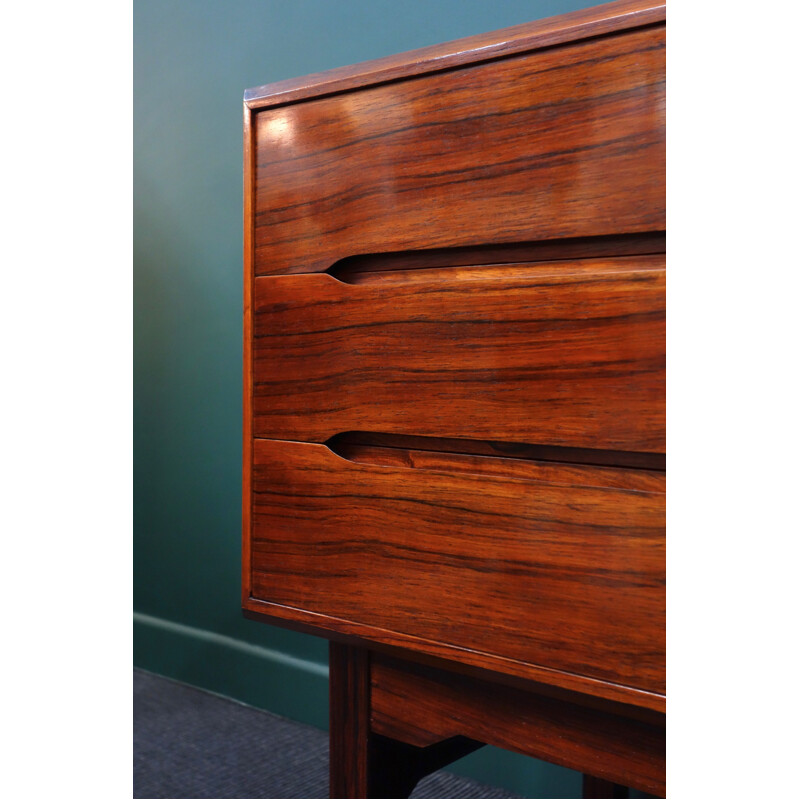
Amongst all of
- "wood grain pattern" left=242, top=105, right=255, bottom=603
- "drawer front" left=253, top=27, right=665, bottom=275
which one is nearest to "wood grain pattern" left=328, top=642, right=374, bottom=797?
"wood grain pattern" left=242, top=105, right=255, bottom=603

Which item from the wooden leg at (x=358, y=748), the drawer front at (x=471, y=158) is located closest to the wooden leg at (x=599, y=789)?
the wooden leg at (x=358, y=748)

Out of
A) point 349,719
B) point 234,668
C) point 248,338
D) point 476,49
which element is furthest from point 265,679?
point 476,49

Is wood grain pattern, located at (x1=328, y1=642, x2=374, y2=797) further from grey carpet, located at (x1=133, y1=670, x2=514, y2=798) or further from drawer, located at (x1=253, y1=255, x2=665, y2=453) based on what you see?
grey carpet, located at (x1=133, y1=670, x2=514, y2=798)

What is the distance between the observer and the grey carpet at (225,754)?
3.89ft

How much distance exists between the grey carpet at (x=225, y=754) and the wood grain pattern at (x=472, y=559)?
685 millimetres

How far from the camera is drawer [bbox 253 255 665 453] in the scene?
1.60 ft

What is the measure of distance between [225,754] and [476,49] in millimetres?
1183

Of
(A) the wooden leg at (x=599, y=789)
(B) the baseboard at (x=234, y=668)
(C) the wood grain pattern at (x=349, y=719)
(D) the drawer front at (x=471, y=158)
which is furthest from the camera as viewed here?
(B) the baseboard at (x=234, y=668)

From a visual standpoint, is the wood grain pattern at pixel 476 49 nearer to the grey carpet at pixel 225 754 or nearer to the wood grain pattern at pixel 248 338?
the wood grain pattern at pixel 248 338

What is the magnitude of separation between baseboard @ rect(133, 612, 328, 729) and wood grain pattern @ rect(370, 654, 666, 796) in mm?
778

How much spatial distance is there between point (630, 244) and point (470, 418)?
158 millimetres
